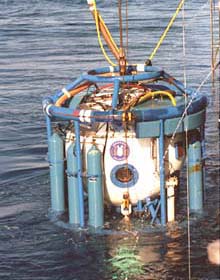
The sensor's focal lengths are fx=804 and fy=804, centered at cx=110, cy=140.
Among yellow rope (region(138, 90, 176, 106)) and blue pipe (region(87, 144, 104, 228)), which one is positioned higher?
yellow rope (region(138, 90, 176, 106))

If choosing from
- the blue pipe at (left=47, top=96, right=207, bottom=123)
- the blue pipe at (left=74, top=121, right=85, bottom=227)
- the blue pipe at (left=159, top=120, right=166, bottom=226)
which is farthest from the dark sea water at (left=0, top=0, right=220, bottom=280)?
the blue pipe at (left=47, top=96, right=207, bottom=123)

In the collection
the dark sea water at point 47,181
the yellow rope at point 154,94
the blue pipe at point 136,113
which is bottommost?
the dark sea water at point 47,181

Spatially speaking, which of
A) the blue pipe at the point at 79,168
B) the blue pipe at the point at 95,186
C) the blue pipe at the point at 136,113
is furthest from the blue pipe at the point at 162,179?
the blue pipe at the point at 79,168

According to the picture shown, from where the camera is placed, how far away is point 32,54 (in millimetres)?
27734

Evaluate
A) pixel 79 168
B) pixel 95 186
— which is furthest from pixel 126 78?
pixel 95 186

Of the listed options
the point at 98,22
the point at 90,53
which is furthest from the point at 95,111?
the point at 90,53

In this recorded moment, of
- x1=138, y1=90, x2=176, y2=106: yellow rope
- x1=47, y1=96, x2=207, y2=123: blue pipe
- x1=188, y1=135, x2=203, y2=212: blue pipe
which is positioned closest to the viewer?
x1=47, y1=96, x2=207, y2=123: blue pipe

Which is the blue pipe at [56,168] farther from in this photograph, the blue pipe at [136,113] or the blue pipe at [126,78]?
the blue pipe at [126,78]

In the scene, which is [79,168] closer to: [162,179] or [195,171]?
[162,179]

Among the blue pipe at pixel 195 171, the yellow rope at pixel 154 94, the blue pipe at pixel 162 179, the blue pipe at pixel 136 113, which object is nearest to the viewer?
the blue pipe at pixel 136 113

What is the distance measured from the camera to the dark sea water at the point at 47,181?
10276 millimetres

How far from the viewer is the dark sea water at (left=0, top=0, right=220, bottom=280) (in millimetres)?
10276

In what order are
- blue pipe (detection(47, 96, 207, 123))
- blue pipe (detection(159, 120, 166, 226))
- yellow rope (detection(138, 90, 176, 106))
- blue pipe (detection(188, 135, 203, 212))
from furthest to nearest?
blue pipe (detection(188, 135, 203, 212)), yellow rope (detection(138, 90, 176, 106)), blue pipe (detection(159, 120, 166, 226)), blue pipe (detection(47, 96, 207, 123))

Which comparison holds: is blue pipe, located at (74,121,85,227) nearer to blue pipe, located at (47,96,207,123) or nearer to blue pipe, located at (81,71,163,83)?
blue pipe, located at (47,96,207,123)
